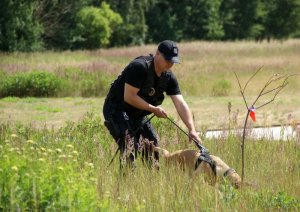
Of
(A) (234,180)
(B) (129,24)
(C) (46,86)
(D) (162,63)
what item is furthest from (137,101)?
(B) (129,24)

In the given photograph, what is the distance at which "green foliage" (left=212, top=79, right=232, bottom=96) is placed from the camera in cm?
1942

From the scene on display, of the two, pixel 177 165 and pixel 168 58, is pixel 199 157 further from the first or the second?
pixel 168 58

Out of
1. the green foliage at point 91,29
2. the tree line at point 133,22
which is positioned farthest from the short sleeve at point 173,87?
the green foliage at point 91,29

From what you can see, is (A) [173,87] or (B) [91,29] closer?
(A) [173,87]

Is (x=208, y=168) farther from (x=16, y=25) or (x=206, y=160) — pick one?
(x=16, y=25)

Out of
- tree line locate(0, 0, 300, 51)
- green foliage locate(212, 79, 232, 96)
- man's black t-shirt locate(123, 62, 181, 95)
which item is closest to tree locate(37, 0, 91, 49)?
tree line locate(0, 0, 300, 51)

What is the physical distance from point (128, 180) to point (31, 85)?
534 inches

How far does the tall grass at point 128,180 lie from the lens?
14.6ft

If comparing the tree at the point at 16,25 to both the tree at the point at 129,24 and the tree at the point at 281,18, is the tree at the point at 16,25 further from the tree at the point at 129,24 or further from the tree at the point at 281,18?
the tree at the point at 281,18

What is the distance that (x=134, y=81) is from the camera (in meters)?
6.74

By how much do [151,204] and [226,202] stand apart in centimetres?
57

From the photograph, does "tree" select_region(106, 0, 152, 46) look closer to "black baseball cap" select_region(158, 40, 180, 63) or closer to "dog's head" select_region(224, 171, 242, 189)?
"black baseball cap" select_region(158, 40, 180, 63)

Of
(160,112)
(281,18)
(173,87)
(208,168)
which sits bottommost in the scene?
(281,18)

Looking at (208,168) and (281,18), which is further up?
(208,168)
